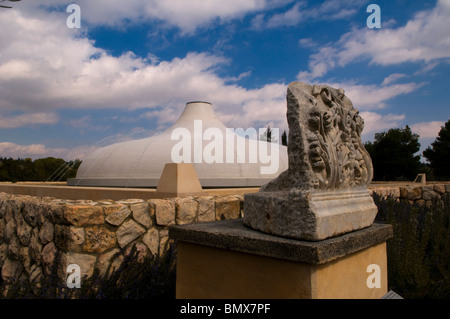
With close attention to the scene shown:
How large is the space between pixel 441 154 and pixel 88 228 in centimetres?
3429

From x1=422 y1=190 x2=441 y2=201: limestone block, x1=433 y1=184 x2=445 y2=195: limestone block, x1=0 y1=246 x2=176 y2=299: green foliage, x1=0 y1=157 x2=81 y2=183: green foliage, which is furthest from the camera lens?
x1=0 y1=157 x2=81 y2=183: green foliage

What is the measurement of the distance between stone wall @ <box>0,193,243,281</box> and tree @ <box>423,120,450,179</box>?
31.7m

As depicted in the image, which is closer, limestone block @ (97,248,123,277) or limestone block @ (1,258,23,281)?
limestone block @ (97,248,123,277)

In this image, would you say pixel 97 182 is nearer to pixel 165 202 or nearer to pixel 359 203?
pixel 165 202

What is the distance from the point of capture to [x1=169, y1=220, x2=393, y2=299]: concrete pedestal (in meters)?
1.98

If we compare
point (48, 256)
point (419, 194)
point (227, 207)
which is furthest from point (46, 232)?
point (419, 194)

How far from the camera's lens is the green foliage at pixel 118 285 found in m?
3.02

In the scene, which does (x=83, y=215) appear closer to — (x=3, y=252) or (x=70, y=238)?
(x=70, y=238)

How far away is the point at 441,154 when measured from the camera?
Answer: 100ft

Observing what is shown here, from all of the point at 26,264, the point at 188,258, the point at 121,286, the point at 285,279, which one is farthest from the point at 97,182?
the point at 285,279

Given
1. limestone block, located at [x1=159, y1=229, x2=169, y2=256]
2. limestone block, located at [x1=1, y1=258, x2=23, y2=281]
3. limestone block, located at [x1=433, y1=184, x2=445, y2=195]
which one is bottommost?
limestone block, located at [x1=1, y1=258, x2=23, y2=281]

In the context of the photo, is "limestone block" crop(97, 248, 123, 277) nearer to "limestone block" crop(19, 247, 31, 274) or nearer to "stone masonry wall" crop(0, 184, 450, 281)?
"stone masonry wall" crop(0, 184, 450, 281)

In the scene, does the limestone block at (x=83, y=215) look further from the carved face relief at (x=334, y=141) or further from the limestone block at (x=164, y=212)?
the carved face relief at (x=334, y=141)

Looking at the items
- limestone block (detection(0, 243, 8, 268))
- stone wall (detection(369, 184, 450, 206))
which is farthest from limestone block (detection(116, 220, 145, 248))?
stone wall (detection(369, 184, 450, 206))
